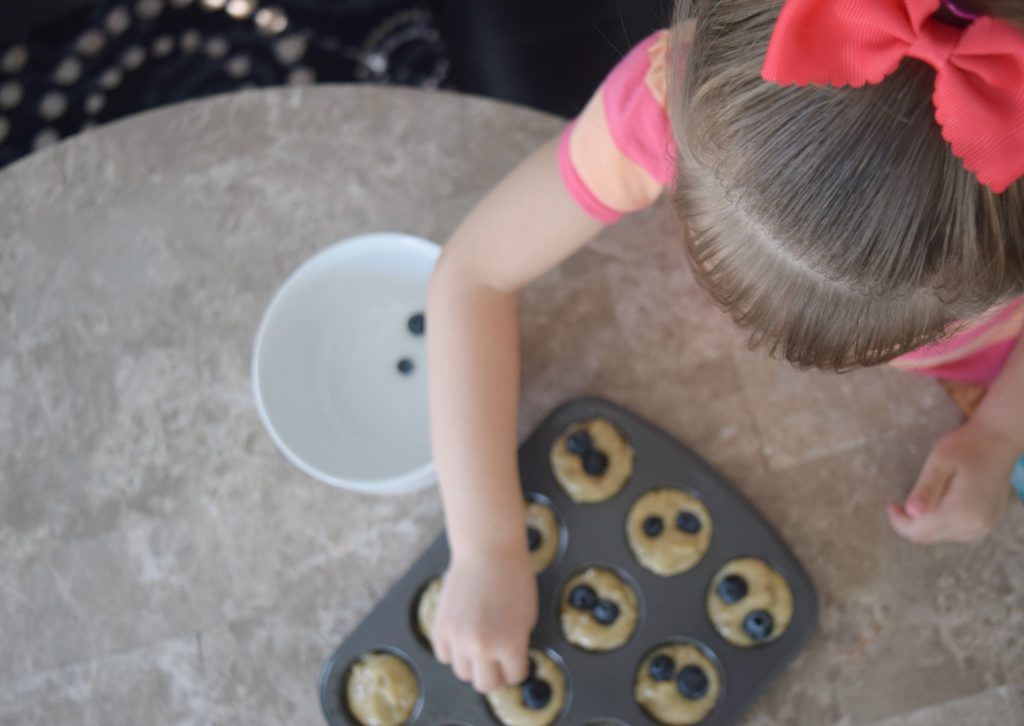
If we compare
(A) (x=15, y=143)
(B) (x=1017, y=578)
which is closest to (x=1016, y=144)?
(B) (x=1017, y=578)

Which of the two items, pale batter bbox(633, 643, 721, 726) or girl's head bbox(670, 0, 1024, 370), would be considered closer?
girl's head bbox(670, 0, 1024, 370)

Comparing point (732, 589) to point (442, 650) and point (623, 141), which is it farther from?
point (623, 141)

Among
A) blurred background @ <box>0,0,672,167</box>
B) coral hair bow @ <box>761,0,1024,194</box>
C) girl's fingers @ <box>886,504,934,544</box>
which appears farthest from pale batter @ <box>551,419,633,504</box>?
blurred background @ <box>0,0,672,167</box>

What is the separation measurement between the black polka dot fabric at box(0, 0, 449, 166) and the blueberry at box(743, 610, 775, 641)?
36.2 inches

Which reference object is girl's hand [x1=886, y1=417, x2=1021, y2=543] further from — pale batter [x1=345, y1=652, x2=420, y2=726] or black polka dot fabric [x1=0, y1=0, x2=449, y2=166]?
black polka dot fabric [x1=0, y1=0, x2=449, y2=166]

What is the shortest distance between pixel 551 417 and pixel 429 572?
0.54 ft

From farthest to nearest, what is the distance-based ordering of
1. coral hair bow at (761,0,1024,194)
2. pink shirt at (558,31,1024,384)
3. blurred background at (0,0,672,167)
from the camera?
1. blurred background at (0,0,672,167)
2. pink shirt at (558,31,1024,384)
3. coral hair bow at (761,0,1024,194)

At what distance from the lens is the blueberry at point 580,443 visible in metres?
0.67

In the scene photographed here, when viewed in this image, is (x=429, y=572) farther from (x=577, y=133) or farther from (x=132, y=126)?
(x=132, y=126)

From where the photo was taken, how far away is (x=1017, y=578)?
64 centimetres

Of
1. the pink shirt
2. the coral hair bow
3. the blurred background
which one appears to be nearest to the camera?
the coral hair bow

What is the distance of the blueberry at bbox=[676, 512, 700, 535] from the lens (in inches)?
25.9

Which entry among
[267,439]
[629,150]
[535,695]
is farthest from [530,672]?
[629,150]

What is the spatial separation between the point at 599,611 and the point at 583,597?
2 cm
